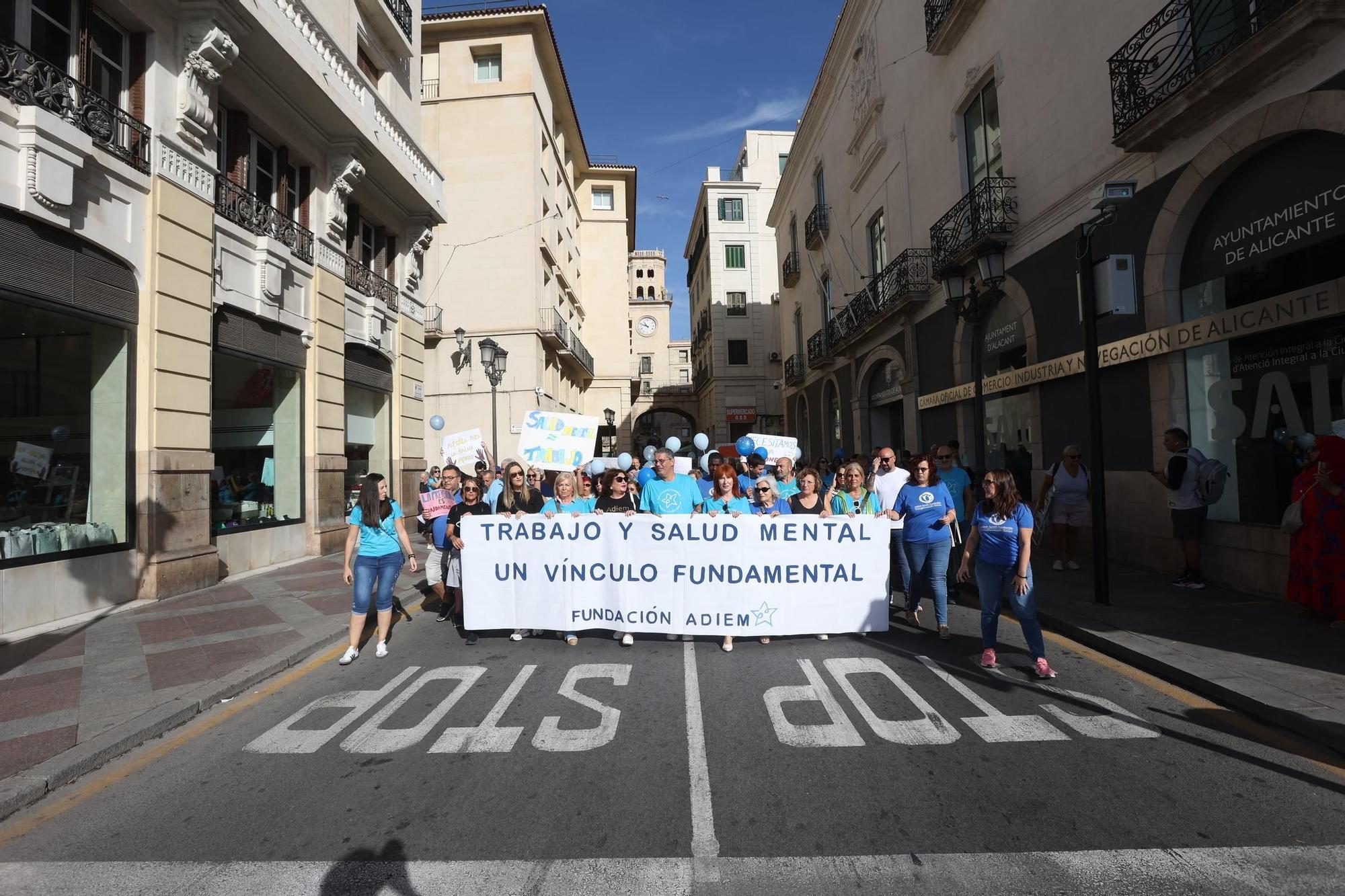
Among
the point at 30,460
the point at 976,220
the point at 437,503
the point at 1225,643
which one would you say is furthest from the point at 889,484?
the point at 30,460

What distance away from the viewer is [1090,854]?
2926 mm

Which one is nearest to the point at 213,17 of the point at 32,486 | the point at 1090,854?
the point at 32,486

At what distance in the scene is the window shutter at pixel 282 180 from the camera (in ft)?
41.3

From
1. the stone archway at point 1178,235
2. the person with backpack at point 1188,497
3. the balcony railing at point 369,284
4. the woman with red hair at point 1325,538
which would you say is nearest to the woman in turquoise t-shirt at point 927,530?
the woman with red hair at point 1325,538

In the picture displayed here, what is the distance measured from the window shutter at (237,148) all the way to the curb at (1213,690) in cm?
1341

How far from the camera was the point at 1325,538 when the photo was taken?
6.26 m

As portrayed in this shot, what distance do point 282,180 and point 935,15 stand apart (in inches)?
549

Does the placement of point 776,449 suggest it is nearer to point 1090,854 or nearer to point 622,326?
point 1090,854

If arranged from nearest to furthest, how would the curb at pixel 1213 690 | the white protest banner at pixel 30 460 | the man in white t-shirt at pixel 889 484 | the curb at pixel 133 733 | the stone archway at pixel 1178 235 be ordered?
1. the curb at pixel 133 733
2. the curb at pixel 1213 690
3. the stone archway at pixel 1178 235
4. the man in white t-shirt at pixel 889 484
5. the white protest banner at pixel 30 460

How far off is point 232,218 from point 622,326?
106 ft

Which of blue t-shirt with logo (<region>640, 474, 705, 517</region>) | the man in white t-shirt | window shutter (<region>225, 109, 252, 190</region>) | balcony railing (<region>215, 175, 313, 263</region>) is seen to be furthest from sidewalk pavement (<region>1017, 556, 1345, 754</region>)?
window shutter (<region>225, 109, 252, 190</region>)

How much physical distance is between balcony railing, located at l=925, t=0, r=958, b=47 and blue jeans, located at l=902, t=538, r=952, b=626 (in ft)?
41.7

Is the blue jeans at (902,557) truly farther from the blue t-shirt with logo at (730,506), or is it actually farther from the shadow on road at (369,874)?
the shadow on road at (369,874)

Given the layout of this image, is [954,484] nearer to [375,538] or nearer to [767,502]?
[767,502]
